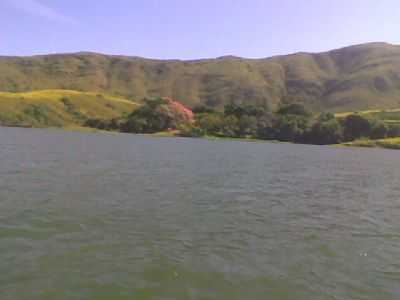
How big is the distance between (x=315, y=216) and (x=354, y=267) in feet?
29.6

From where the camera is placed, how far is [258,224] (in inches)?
858

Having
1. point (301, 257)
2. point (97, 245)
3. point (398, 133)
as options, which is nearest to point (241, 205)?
point (301, 257)

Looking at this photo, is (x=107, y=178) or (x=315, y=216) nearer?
(x=315, y=216)

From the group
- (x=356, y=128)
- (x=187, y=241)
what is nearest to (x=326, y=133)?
(x=356, y=128)

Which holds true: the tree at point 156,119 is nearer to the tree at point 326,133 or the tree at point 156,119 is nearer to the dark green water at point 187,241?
the tree at point 326,133

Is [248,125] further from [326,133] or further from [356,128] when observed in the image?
[356,128]

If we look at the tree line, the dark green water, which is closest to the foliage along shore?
the tree line

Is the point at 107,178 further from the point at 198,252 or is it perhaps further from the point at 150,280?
the point at 150,280

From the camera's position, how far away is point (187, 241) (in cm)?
1778

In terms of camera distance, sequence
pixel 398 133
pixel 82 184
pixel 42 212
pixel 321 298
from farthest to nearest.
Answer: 1. pixel 398 133
2. pixel 82 184
3. pixel 42 212
4. pixel 321 298

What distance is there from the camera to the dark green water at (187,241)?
13.3m

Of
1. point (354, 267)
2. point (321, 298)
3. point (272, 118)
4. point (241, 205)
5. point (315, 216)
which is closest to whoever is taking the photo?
point (321, 298)

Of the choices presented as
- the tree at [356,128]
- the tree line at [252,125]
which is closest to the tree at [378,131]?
the tree line at [252,125]

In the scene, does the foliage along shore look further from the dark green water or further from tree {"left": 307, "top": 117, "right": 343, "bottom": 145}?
the dark green water
